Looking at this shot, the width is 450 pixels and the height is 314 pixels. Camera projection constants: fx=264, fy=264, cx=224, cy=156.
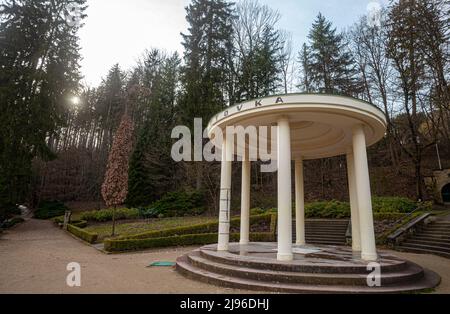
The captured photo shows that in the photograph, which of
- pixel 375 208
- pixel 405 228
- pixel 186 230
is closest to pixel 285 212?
pixel 186 230

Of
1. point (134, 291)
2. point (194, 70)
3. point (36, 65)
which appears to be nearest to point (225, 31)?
point (194, 70)

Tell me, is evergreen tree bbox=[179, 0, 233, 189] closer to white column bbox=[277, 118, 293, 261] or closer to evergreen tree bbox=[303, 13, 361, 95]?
evergreen tree bbox=[303, 13, 361, 95]

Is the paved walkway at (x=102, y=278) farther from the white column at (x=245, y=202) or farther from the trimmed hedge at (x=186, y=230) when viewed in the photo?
the trimmed hedge at (x=186, y=230)

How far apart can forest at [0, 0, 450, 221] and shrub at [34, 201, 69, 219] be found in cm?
660

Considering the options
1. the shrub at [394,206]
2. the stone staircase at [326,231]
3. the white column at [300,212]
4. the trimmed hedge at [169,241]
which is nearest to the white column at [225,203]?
the white column at [300,212]

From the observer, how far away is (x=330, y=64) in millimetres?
28688

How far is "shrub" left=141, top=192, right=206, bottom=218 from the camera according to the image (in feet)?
82.9

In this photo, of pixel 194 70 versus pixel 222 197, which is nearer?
pixel 222 197

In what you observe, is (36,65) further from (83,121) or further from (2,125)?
(83,121)

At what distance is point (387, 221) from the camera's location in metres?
16.5

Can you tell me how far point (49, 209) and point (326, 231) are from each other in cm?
3532

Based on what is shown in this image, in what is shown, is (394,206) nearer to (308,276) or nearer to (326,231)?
(326,231)

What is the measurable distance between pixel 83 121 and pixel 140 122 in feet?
38.8

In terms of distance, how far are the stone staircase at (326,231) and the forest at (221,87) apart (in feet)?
24.8
